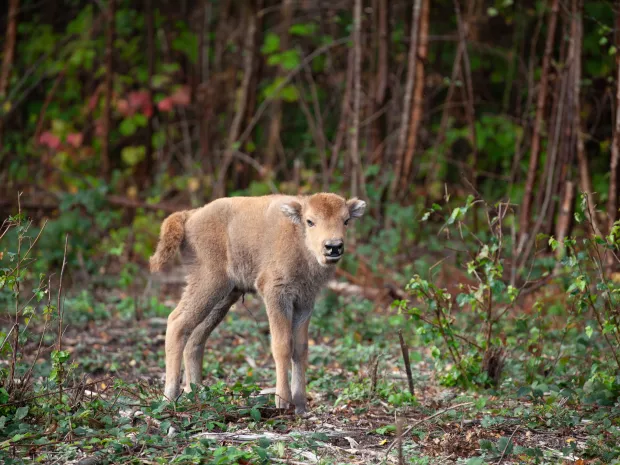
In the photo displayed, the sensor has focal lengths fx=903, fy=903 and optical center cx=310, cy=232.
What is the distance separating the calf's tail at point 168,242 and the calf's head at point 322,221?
1003mm

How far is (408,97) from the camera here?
13984 mm

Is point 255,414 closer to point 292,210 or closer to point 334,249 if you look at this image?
point 334,249

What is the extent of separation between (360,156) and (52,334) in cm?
628

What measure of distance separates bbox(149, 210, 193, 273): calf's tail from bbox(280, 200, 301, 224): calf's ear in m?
1.00

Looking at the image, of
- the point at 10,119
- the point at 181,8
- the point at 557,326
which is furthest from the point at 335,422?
the point at 181,8

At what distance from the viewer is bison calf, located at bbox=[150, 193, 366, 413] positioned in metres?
7.57

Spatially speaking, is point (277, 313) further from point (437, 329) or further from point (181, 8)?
point (181, 8)

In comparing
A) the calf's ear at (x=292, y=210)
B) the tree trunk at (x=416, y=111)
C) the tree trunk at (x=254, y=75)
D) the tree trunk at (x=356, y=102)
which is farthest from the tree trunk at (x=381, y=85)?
the calf's ear at (x=292, y=210)

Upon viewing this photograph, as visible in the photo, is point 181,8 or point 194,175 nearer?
point 194,175

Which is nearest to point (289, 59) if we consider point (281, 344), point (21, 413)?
point (281, 344)

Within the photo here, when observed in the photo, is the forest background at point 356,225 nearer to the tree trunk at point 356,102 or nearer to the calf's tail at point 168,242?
the tree trunk at point 356,102

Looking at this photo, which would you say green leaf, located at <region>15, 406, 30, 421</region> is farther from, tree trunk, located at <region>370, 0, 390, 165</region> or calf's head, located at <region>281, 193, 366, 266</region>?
tree trunk, located at <region>370, 0, 390, 165</region>

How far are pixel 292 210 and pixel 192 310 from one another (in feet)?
4.03

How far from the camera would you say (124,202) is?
15.0 metres
